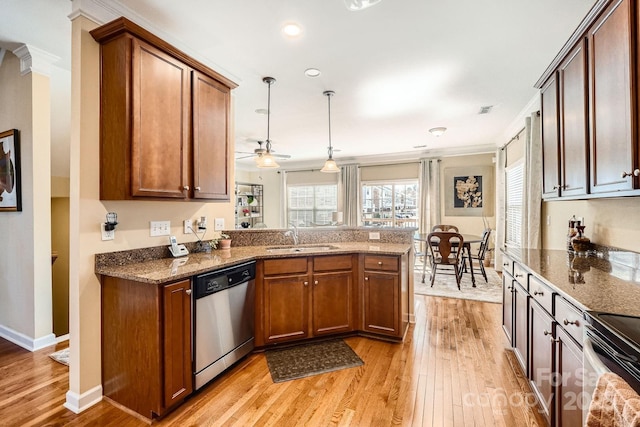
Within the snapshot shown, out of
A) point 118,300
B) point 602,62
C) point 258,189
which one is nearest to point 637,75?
point 602,62

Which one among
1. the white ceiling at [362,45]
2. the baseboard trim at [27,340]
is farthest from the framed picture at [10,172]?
the baseboard trim at [27,340]

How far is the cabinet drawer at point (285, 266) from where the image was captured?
2.65 m

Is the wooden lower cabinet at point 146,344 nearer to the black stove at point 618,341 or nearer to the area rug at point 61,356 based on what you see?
the area rug at point 61,356

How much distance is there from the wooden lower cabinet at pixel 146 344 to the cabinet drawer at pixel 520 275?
2360mm

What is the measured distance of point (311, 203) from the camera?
344 inches

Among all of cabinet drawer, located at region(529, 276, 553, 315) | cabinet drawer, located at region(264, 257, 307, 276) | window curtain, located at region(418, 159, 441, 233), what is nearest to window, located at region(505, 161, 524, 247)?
window curtain, located at region(418, 159, 441, 233)

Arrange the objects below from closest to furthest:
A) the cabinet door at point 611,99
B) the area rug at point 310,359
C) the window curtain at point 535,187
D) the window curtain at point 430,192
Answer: the cabinet door at point 611,99 < the area rug at point 310,359 < the window curtain at point 535,187 < the window curtain at point 430,192

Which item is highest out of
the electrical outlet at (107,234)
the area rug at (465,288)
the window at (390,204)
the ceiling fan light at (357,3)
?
the ceiling fan light at (357,3)

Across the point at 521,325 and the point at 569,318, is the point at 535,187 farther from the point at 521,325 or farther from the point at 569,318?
the point at 569,318

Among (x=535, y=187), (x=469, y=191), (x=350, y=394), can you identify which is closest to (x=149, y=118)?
(x=350, y=394)

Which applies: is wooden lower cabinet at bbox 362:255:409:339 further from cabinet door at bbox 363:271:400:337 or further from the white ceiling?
the white ceiling

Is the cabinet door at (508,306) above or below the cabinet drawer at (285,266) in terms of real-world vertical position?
below

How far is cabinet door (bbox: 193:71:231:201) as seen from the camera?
2.37 m

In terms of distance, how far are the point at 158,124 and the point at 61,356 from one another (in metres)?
2.29
